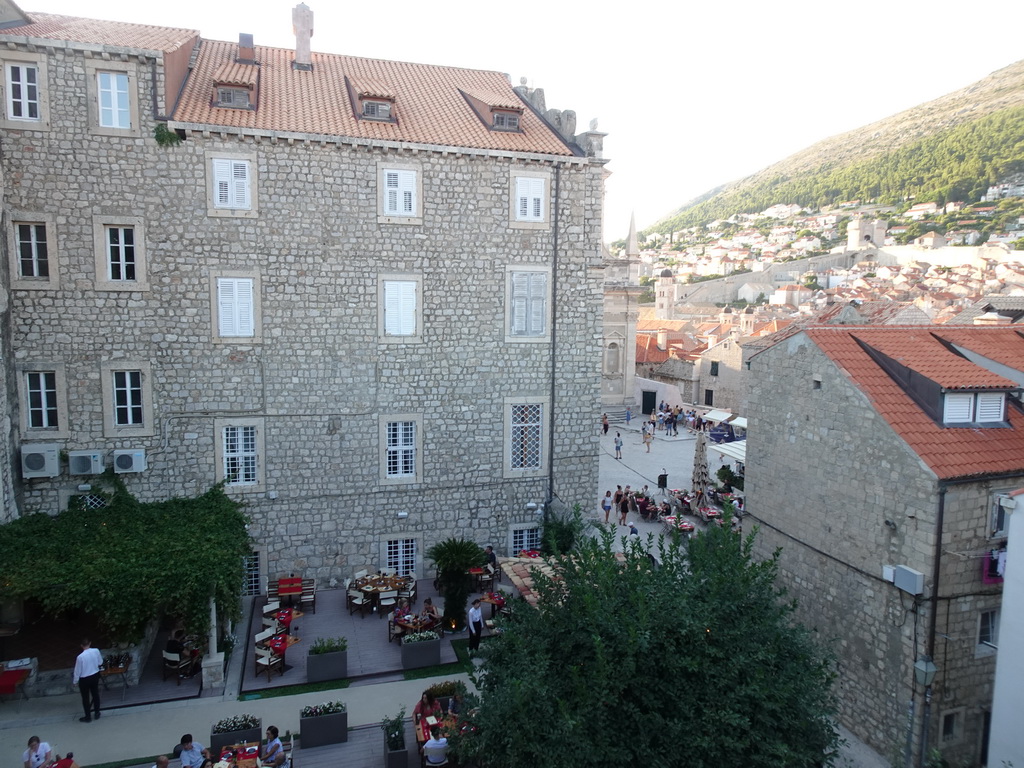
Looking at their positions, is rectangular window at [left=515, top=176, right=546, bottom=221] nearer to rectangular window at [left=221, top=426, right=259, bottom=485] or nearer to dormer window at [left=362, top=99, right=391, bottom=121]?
dormer window at [left=362, top=99, right=391, bottom=121]

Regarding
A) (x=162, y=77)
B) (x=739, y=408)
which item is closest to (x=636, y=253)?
(x=739, y=408)

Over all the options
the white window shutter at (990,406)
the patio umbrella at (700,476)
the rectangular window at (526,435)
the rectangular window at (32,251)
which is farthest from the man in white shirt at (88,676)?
the patio umbrella at (700,476)

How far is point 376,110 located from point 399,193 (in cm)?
261

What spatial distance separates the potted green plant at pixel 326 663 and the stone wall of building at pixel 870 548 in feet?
35.4

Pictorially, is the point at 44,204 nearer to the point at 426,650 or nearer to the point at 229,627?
the point at 229,627

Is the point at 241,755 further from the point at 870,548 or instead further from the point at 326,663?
the point at 870,548

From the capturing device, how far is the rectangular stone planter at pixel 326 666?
15.2 metres

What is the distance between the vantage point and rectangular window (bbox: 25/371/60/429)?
1728 centimetres

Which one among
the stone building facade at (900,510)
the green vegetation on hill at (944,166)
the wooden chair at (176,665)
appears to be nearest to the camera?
the stone building facade at (900,510)

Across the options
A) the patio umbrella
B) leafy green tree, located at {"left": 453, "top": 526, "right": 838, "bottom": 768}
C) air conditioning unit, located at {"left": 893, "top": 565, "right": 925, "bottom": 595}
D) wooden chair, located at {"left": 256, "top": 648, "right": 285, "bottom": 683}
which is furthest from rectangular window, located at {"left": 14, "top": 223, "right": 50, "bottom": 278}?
the patio umbrella

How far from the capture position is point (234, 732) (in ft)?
39.0

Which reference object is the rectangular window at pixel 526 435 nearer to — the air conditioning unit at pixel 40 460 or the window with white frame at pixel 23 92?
the air conditioning unit at pixel 40 460

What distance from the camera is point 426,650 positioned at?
16062 mm

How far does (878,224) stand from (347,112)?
14970 centimetres
